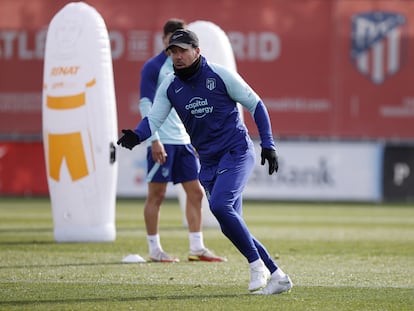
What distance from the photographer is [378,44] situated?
22297 millimetres

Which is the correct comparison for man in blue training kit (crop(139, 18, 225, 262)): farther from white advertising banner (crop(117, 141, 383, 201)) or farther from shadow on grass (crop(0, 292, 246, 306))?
white advertising banner (crop(117, 141, 383, 201))

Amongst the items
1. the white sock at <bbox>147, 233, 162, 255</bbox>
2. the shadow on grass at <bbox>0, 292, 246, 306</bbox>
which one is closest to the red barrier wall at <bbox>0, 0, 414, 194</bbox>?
the white sock at <bbox>147, 233, 162, 255</bbox>

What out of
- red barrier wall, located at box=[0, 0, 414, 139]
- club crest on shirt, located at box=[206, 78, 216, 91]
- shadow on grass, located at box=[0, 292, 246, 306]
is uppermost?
club crest on shirt, located at box=[206, 78, 216, 91]

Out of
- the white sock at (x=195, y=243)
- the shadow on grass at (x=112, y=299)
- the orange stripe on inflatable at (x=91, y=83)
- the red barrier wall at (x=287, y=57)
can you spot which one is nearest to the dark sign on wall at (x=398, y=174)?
the red barrier wall at (x=287, y=57)

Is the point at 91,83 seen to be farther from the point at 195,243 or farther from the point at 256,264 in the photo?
the point at 256,264

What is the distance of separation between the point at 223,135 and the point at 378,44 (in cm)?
1496

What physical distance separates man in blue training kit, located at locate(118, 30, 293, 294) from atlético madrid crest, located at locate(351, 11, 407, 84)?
14.7m

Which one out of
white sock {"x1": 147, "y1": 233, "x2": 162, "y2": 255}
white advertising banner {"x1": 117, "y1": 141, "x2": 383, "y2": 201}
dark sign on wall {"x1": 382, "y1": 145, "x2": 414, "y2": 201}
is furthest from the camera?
dark sign on wall {"x1": 382, "y1": 145, "x2": 414, "y2": 201}

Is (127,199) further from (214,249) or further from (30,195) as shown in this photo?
(214,249)

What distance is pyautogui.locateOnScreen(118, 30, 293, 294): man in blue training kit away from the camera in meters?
7.68

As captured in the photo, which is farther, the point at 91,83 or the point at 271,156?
the point at 91,83

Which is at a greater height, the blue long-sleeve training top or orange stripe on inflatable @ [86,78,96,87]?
the blue long-sleeve training top

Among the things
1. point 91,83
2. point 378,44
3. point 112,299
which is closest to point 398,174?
point 378,44

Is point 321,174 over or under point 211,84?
under
